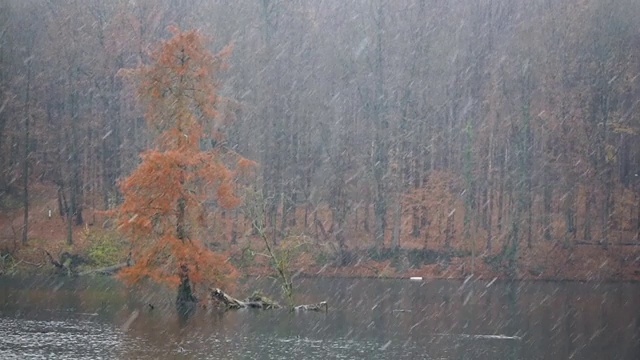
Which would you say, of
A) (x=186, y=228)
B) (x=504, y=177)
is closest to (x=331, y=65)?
(x=504, y=177)

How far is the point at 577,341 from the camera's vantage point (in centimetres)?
2786

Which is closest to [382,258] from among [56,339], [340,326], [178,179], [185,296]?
[185,296]

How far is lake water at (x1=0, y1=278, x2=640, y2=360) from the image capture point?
2486 cm

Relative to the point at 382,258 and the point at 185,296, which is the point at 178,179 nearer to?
the point at 185,296

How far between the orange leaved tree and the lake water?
1.72m

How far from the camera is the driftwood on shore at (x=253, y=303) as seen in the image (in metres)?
35.0

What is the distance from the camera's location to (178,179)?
33719 mm

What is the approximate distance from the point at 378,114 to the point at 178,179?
84.6ft

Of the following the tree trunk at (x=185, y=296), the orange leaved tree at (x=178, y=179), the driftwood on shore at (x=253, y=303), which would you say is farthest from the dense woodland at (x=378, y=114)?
the orange leaved tree at (x=178, y=179)

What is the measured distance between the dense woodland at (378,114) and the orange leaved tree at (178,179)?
1847cm

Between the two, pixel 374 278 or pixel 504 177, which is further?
pixel 504 177

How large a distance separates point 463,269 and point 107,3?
27312mm

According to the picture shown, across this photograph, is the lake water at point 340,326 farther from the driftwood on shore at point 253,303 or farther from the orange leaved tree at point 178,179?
the orange leaved tree at point 178,179

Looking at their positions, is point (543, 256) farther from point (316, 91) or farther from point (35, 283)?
point (35, 283)
